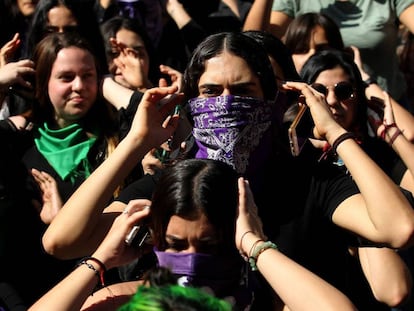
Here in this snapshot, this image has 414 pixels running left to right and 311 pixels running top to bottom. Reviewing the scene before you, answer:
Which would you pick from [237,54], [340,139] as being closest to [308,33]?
[237,54]

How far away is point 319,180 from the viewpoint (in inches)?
147

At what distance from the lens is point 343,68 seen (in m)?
5.07

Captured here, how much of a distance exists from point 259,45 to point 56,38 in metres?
1.58

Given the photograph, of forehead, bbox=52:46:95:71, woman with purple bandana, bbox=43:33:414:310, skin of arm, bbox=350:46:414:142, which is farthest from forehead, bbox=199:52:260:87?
skin of arm, bbox=350:46:414:142

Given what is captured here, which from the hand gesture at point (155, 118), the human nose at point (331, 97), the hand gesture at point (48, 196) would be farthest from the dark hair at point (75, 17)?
the hand gesture at point (155, 118)

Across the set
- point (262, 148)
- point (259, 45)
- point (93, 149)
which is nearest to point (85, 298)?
point (262, 148)

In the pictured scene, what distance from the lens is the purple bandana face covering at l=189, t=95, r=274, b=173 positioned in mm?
3812

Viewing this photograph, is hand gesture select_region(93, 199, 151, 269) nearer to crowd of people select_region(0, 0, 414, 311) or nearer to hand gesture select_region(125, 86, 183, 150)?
crowd of people select_region(0, 0, 414, 311)

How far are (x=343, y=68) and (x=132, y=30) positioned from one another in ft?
4.96

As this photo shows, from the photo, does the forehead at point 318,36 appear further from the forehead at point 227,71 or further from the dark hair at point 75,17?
the forehead at point 227,71

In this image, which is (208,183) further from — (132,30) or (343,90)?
(132,30)

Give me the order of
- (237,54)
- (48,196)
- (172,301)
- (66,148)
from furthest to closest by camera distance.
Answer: (66,148) → (48,196) → (237,54) → (172,301)

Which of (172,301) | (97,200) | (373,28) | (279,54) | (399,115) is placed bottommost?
(399,115)

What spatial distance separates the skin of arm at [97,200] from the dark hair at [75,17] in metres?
1.94
